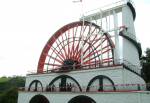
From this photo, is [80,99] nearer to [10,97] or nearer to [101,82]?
[101,82]

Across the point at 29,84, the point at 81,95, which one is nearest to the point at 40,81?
the point at 29,84

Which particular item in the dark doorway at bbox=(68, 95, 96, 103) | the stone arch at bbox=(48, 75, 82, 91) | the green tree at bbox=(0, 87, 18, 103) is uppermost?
the stone arch at bbox=(48, 75, 82, 91)

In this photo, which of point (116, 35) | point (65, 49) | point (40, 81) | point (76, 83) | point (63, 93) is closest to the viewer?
point (63, 93)

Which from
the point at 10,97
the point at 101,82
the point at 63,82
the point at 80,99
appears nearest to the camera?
the point at 101,82

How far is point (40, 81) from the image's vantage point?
27359 millimetres

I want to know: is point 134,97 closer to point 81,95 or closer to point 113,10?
point 81,95

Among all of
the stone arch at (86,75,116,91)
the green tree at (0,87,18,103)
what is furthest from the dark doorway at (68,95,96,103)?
the green tree at (0,87,18,103)

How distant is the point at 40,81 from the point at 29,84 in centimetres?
290

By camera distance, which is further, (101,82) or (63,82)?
(63,82)

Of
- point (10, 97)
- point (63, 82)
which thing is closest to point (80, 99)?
point (63, 82)

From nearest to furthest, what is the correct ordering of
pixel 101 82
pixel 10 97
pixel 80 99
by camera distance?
pixel 101 82
pixel 80 99
pixel 10 97

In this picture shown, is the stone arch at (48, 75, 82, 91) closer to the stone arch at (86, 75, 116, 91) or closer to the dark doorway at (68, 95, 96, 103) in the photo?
the dark doorway at (68, 95, 96, 103)

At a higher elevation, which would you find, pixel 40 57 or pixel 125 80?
pixel 40 57

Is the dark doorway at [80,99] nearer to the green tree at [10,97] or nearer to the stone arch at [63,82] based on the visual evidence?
the stone arch at [63,82]
